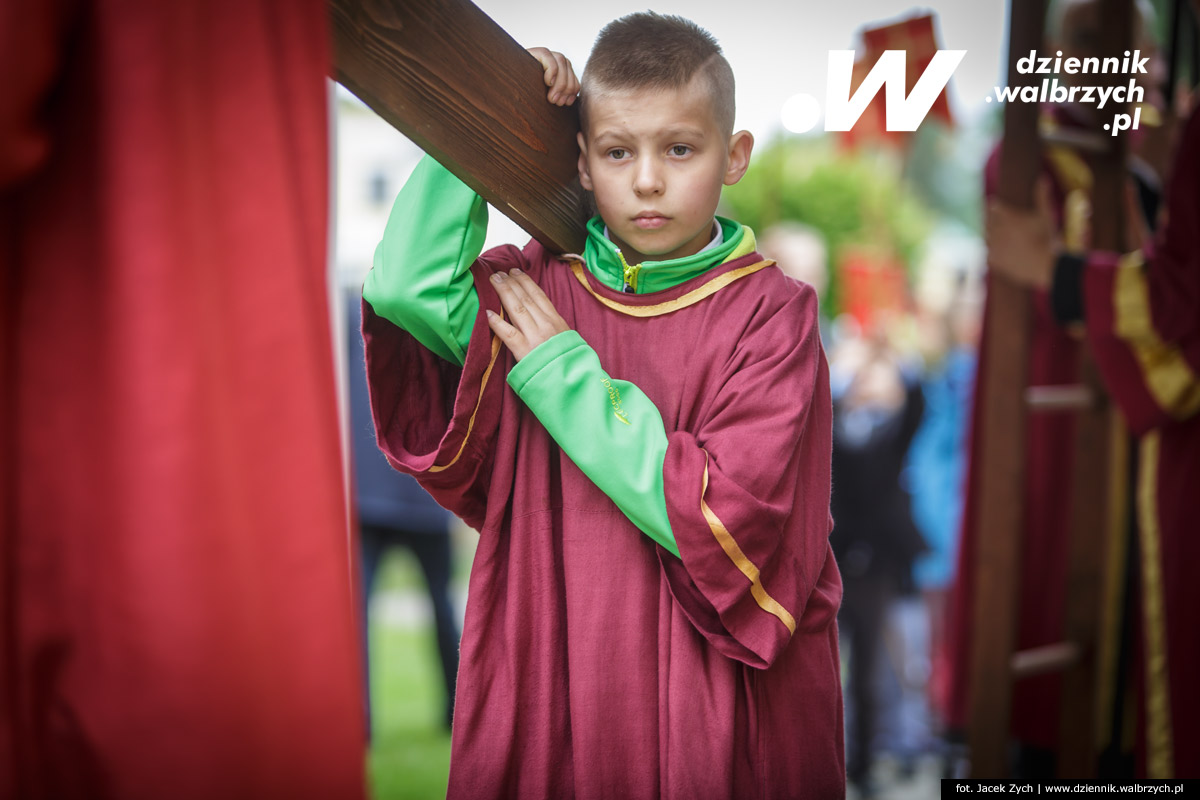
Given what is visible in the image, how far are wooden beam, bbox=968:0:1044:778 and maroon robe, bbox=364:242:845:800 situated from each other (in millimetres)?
1190

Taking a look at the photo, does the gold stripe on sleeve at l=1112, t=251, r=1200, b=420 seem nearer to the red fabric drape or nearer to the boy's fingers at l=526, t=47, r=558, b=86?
the boy's fingers at l=526, t=47, r=558, b=86

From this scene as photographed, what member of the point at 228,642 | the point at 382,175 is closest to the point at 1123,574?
the point at 228,642

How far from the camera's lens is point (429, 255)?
104 cm

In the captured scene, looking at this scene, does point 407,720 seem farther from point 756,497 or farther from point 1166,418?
point 756,497

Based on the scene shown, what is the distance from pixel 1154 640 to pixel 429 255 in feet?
6.24

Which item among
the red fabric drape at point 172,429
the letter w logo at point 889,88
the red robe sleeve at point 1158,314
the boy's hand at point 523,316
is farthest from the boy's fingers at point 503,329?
the red robe sleeve at point 1158,314

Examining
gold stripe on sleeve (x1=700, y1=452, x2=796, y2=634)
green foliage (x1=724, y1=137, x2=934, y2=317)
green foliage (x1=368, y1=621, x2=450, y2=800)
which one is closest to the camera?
gold stripe on sleeve (x1=700, y1=452, x2=796, y2=634)

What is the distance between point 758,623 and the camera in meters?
1.07

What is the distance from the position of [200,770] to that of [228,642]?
94mm

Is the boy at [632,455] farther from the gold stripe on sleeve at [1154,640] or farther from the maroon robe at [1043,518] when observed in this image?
the maroon robe at [1043,518]

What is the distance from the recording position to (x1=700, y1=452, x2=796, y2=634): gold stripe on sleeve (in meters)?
1.02

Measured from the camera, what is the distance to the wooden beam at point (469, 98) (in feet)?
3.01

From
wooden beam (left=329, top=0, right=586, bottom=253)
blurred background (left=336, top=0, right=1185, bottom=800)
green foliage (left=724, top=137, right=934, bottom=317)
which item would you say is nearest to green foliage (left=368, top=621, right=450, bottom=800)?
blurred background (left=336, top=0, right=1185, bottom=800)

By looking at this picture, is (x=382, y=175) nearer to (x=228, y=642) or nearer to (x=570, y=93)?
(x=570, y=93)
